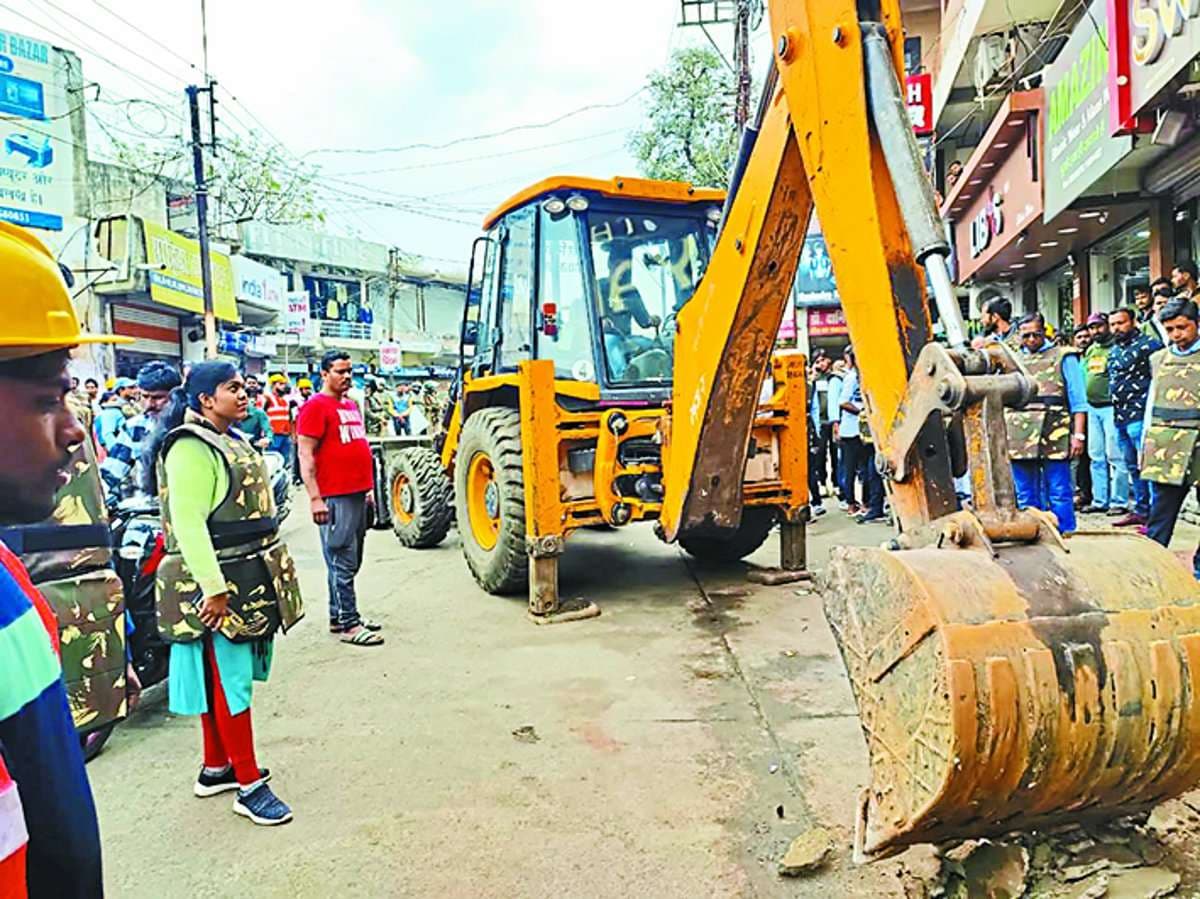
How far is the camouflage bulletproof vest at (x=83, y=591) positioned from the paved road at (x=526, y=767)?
59cm

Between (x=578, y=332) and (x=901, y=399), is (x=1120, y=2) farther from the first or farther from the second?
(x=901, y=399)

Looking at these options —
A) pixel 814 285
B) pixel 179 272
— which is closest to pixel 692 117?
pixel 814 285

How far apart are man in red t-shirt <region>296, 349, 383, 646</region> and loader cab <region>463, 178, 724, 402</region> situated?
139 centimetres

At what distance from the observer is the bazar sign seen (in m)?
6.13

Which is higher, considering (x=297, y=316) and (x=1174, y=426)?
(x=297, y=316)

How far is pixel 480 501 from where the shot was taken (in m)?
6.82

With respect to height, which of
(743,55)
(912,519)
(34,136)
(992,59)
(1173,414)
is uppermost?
(743,55)

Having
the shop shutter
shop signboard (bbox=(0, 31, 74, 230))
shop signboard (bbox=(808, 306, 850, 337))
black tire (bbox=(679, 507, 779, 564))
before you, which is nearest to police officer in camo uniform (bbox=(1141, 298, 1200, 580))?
black tire (bbox=(679, 507, 779, 564))

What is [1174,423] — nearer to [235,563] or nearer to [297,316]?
[235,563]

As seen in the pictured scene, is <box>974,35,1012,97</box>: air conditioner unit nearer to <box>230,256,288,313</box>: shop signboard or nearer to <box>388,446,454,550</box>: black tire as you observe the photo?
<box>388,446,454,550</box>: black tire

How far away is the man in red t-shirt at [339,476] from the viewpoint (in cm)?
529

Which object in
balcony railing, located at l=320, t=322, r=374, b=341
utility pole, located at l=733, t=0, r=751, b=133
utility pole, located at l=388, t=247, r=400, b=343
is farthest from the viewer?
utility pole, located at l=388, t=247, r=400, b=343

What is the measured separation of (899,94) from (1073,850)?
220 centimetres

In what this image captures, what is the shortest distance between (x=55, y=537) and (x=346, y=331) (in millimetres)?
37239
